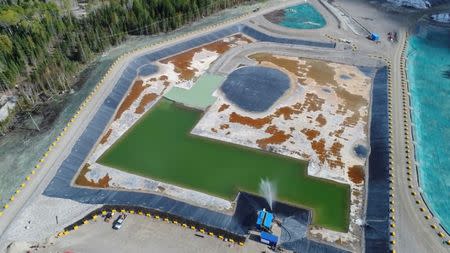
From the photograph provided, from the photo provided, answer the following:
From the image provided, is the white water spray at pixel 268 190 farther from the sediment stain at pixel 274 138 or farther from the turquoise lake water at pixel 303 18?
the turquoise lake water at pixel 303 18

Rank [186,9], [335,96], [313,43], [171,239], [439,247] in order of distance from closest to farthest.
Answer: [439,247] → [171,239] → [335,96] → [313,43] → [186,9]

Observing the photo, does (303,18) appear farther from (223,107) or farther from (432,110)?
(223,107)

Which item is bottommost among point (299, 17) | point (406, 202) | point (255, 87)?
point (406, 202)

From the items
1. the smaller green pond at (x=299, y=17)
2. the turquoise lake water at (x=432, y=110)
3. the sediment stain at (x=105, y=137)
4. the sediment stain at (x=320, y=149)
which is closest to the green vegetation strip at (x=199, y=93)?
the sediment stain at (x=105, y=137)

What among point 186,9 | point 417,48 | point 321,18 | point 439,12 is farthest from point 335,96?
point 439,12

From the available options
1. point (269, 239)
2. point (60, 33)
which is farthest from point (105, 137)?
point (60, 33)

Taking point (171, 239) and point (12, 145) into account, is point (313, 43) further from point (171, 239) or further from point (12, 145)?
point (12, 145)
